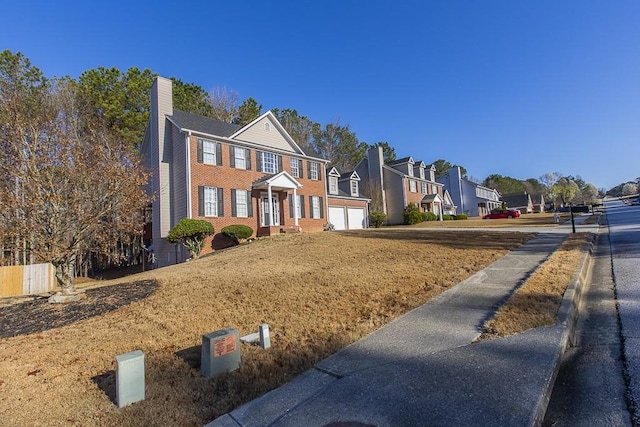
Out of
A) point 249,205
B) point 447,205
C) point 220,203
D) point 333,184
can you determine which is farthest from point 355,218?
point 447,205

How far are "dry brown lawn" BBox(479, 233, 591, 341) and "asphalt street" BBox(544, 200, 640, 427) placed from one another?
1.30 ft

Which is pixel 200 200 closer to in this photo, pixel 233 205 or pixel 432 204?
pixel 233 205

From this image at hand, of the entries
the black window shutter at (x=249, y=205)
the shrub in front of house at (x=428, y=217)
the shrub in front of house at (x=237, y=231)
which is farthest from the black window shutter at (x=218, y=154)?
the shrub in front of house at (x=428, y=217)

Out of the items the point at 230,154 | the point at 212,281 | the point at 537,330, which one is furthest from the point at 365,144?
the point at 537,330

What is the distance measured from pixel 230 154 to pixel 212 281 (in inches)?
Result: 503

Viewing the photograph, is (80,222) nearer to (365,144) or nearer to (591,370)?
(591,370)

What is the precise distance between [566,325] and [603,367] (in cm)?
85

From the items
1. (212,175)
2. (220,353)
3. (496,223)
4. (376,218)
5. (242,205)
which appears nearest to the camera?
(220,353)

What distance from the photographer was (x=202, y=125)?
1942 cm

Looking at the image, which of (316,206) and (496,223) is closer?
(316,206)

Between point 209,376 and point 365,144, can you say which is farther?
point 365,144

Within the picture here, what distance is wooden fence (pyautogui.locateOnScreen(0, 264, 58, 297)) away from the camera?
12232 mm

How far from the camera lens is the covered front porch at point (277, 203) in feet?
65.1

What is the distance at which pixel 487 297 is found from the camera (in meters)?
5.57
